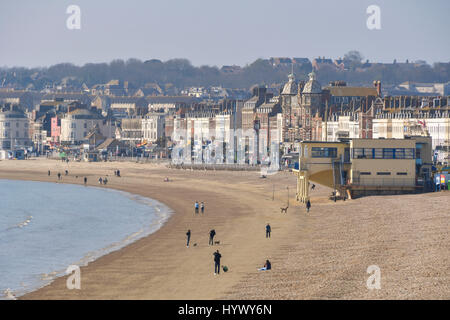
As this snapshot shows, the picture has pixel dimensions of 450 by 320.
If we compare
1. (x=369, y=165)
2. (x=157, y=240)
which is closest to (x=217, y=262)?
(x=157, y=240)

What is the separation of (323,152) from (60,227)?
21.0 meters

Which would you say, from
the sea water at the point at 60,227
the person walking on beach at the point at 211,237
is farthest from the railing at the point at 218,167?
the person walking on beach at the point at 211,237

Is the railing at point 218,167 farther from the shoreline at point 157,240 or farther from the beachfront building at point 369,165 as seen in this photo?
the beachfront building at point 369,165

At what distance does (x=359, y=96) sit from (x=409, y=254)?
122855 millimetres

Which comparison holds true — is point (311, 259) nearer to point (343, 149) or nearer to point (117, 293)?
point (117, 293)

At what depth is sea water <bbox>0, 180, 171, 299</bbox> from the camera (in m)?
48.2

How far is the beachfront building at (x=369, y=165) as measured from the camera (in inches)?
2813

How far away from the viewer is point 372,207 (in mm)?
64438

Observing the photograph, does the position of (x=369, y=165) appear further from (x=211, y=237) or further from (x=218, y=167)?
(x=218, y=167)

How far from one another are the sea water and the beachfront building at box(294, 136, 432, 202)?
13.2 metres

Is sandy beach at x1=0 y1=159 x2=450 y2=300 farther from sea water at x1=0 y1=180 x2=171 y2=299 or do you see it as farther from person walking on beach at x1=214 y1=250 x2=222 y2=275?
sea water at x1=0 y1=180 x2=171 y2=299

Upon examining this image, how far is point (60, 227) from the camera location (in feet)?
228

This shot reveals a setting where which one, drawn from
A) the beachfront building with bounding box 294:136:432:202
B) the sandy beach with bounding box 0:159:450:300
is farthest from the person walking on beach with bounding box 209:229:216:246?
the beachfront building with bounding box 294:136:432:202
